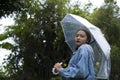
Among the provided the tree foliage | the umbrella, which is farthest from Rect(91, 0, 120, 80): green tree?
the umbrella

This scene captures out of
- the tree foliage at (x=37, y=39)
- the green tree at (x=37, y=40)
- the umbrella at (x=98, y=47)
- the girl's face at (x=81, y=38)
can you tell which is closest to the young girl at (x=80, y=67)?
the girl's face at (x=81, y=38)

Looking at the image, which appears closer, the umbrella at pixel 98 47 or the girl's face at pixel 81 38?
the girl's face at pixel 81 38

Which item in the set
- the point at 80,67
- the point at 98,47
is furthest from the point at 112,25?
the point at 80,67

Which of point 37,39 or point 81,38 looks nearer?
point 81,38

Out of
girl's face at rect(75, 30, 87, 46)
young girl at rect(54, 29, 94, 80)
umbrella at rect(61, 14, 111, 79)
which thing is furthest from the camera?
umbrella at rect(61, 14, 111, 79)

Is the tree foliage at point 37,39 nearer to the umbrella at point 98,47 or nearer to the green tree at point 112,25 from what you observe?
the green tree at point 112,25

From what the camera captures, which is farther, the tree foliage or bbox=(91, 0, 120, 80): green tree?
the tree foliage

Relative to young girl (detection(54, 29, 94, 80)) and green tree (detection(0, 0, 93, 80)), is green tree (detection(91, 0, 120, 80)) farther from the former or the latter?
young girl (detection(54, 29, 94, 80))

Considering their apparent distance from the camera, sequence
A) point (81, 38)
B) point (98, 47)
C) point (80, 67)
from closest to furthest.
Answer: point (80, 67)
point (81, 38)
point (98, 47)

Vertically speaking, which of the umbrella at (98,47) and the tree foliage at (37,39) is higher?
the tree foliage at (37,39)

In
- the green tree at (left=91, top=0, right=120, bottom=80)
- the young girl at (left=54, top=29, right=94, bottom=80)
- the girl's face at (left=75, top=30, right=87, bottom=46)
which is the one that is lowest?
the young girl at (left=54, top=29, right=94, bottom=80)

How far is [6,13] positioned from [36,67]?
16.4 feet

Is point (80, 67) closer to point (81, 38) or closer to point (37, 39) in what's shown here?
point (81, 38)

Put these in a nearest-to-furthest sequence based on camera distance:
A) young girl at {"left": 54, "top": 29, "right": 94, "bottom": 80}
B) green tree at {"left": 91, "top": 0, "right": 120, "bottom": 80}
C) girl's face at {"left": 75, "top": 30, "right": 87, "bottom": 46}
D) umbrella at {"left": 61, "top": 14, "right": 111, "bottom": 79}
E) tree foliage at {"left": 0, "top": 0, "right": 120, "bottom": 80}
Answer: young girl at {"left": 54, "top": 29, "right": 94, "bottom": 80}
girl's face at {"left": 75, "top": 30, "right": 87, "bottom": 46}
umbrella at {"left": 61, "top": 14, "right": 111, "bottom": 79}
green tree at {"left": 91, "top": 0, "right": 120, "bottom": 80}
tree foliage at {"left": 0, "top": 0, "right": 120, "bottom": 80}
